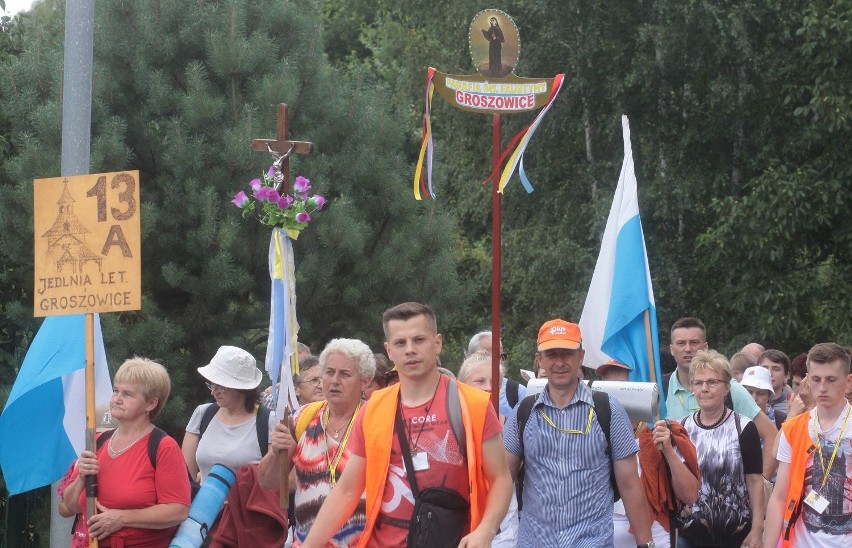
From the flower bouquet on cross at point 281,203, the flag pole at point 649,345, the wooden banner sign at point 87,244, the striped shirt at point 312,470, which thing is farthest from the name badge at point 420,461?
the flag pole at point 649,345

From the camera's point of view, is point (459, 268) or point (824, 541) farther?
point (459, 268)

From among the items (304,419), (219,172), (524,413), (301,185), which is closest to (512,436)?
(524,413)

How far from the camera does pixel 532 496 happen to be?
653 centimetres

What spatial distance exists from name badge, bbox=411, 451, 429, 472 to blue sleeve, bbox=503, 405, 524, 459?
4.52 ft

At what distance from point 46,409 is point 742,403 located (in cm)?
466

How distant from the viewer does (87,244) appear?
7312 millimetres

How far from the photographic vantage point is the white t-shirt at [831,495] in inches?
256

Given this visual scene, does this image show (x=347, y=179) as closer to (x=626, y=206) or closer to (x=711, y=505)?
(x=626, y=206)

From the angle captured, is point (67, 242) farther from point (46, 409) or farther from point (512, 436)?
point (512, 436)

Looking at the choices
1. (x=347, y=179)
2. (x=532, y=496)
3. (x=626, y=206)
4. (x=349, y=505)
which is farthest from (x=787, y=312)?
(x=349, y=505)

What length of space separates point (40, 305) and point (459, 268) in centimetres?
1805

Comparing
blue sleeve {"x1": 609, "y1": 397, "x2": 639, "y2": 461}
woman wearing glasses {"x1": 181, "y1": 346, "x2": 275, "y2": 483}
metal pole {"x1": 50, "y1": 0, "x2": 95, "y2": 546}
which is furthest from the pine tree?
blue sleeve {"x1": 609, "y1": 397, "x2": 639, "y2": 461}

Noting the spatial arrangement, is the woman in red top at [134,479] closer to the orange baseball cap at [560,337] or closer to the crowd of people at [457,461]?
the crowd of people at [457,461]

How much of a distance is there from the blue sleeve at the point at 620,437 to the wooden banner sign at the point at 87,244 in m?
2.69
